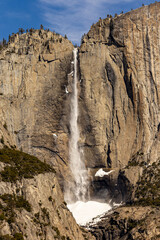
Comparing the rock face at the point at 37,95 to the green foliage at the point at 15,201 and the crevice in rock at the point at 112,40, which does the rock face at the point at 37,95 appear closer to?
the crevice in rock at the point at 112,40

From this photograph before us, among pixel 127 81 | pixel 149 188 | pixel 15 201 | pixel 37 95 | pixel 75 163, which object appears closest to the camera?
pixel 15 201

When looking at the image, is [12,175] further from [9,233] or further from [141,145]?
[141,145]

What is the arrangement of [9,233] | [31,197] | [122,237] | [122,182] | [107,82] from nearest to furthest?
[9,233], [31,197], [122,237], [122,182], [107,82]

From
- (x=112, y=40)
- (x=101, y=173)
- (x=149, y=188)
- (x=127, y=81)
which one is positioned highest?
(x=112, y=40)

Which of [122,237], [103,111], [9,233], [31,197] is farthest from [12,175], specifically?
[103,111]

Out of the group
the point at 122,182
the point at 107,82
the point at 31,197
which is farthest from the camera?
the point at 107,82

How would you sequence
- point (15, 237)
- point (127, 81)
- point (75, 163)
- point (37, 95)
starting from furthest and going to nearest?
point (37, 95)
point (127, 81)
point (75, 163)
point (15, 237)

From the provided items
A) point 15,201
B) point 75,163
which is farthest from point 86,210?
point 15,201

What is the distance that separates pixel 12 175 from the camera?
8538 centimetres

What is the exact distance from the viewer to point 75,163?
354 ft

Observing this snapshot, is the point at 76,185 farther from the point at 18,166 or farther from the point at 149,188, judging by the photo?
the point at 18,166

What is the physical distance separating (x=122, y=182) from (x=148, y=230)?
14318 mm

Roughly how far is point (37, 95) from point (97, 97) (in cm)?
1029

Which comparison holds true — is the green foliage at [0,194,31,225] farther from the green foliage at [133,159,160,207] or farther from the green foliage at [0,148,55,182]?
the green foliage at [133,159,160,207]
